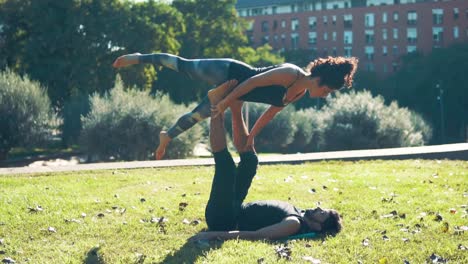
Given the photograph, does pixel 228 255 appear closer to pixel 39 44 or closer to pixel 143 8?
pixel 39 44

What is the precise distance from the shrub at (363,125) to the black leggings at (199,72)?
916 inches

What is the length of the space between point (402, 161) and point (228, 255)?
9.84m

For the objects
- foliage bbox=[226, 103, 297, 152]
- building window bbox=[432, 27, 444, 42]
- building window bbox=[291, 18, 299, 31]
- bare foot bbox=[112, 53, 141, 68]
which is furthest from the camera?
building window bbox=[291, 18, 299, 31]

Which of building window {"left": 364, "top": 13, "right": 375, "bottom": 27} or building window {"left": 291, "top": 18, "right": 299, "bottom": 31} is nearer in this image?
building window {"left": 364, "top": 13, "right": 375, "bottom": 27}

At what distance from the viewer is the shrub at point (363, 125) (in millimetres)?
29797

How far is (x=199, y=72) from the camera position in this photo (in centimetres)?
711

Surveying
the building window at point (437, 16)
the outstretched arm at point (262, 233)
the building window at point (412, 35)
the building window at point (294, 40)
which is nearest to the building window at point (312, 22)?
the building window at point (294, 40)

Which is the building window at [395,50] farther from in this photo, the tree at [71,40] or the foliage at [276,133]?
the tree at [71,40]

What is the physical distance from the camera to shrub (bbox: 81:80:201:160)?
77.2ft

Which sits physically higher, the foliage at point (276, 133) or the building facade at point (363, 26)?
the building facade at point (363, 26)

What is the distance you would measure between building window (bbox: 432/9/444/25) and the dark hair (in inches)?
2988

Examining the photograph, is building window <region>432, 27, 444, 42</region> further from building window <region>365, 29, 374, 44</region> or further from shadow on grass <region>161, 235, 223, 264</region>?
shadow on grass <region>161, 235, 223, 264</region>

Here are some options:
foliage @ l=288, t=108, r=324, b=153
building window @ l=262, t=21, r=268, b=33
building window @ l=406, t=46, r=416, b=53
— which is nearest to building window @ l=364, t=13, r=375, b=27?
building window @ l=406, t=46, r=416, b=53

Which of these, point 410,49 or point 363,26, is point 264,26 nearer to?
point 363,26
